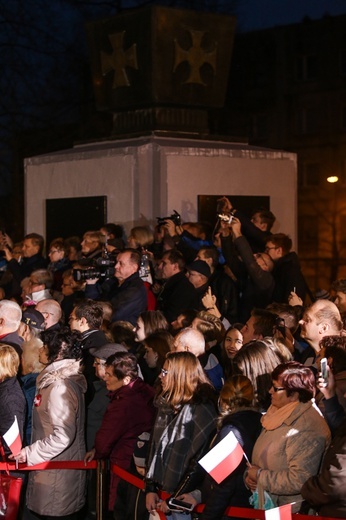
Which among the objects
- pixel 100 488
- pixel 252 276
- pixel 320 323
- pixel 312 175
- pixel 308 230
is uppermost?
pixel 312 175

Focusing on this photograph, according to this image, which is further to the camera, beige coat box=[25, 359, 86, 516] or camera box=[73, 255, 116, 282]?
camera box=[73, 255, 116, 282]

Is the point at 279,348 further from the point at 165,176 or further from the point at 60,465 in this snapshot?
the point at 165,176

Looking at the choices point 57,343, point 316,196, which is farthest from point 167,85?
point 316,196

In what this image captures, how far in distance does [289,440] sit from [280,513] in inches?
16.7

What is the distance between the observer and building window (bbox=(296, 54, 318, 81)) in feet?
201

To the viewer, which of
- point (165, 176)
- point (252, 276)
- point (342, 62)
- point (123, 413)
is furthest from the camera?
point (342, 62)

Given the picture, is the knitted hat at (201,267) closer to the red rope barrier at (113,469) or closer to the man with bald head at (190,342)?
the man with bald head at (190,342)

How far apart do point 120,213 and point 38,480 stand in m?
5.13

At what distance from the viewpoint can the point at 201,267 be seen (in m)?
10.7

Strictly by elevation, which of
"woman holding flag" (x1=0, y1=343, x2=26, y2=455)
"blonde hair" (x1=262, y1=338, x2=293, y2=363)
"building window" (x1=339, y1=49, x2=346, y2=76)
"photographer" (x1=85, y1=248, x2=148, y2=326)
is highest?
"building window" (x1=339, y1=49, x2=346, y2=76)

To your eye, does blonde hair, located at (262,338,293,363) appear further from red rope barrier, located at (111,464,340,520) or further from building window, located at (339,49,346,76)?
building window, located at (339,49,346,76)

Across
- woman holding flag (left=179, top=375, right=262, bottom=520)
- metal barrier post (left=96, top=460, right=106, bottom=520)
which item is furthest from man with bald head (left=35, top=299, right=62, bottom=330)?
woman holding flag (left=179, top=375, right=262, bottom=520)

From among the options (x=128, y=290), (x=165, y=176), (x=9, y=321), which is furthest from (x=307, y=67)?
(x=9, y=321)

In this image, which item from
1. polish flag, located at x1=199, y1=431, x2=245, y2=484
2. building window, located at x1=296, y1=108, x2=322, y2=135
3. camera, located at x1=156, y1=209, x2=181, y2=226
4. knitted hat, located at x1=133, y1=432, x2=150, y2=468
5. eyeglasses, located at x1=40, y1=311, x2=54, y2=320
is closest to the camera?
polish flag, located at x1=199, y1=431, x2=245, y2=484
